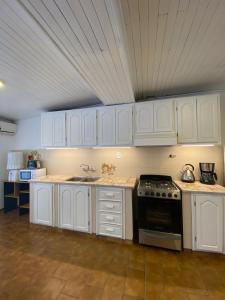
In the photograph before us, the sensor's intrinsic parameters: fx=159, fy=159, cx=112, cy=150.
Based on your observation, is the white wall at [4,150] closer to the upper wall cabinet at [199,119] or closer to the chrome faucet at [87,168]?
the chrome faucet at [87,168]

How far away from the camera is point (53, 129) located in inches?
Answer: 132

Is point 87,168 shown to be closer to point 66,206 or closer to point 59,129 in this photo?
point 66,206

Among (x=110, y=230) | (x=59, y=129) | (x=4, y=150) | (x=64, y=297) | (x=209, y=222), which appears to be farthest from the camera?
(x=4, y=150)

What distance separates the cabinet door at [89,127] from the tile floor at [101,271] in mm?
1708

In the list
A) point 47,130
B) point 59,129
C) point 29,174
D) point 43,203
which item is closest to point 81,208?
point 43,203

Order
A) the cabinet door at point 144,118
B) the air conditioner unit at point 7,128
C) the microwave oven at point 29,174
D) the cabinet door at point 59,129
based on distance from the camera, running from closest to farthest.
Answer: the cabinet door at point 144,118, the cabinet door at point 59,129, the microwave oven at point 29,174, the air conditioner unit at point 7,128

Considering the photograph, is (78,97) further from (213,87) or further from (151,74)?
(213,87)

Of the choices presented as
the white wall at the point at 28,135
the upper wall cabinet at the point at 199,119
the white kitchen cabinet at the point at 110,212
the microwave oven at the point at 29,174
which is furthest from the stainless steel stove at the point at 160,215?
the white wall at the point at 28,135

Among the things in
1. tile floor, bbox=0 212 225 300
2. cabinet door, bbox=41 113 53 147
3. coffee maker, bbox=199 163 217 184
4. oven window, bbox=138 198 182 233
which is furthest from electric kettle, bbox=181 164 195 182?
cabinet door, bbox=41 113 53 147

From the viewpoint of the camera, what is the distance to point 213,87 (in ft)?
8.94

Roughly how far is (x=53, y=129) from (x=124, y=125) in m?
1.52

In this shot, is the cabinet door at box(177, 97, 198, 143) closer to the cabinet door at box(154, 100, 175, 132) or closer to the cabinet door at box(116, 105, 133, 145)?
the cabinet door at box(154, 100, 175, 132)

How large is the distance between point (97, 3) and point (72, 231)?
3.15 metres

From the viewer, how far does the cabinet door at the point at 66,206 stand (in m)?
2.86
